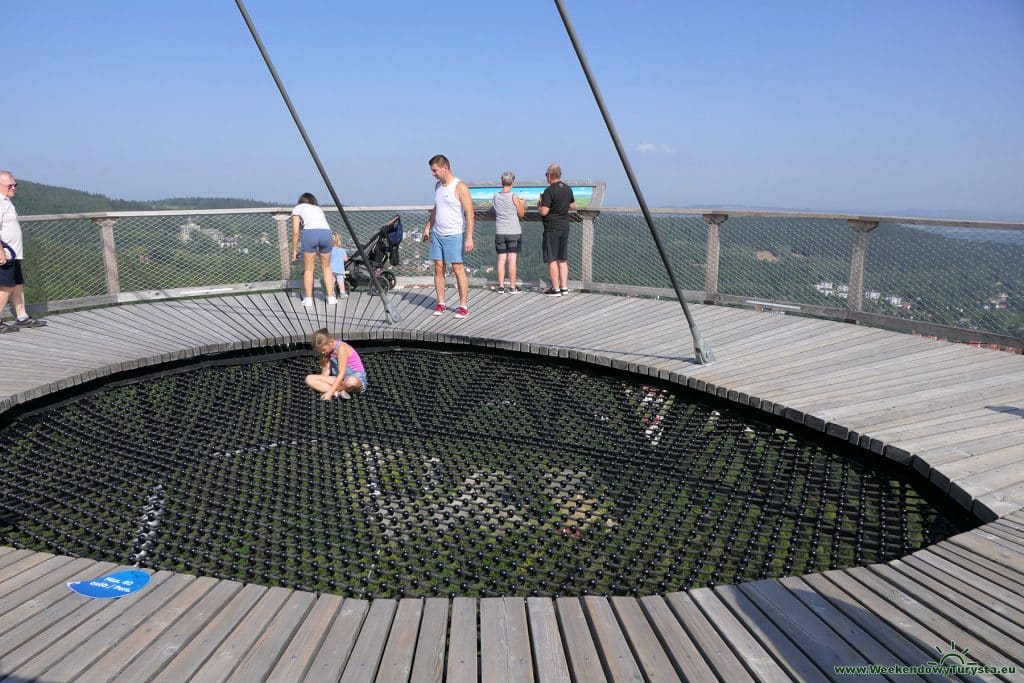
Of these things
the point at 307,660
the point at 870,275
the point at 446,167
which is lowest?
the point at 307,660

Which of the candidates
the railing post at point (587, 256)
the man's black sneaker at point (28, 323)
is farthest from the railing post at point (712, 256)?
the man's black sneaker at point (28, 323)

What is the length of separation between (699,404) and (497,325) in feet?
8.25

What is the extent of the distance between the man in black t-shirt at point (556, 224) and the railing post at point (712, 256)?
1512mm

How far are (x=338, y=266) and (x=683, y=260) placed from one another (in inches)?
159

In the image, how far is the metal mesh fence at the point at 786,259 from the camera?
276 inches

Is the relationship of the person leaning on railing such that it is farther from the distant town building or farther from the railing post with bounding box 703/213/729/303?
the railing post with bounding box 703/213/729/303

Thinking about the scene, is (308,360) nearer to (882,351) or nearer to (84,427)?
(84,427)

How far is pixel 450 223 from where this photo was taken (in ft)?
24.5

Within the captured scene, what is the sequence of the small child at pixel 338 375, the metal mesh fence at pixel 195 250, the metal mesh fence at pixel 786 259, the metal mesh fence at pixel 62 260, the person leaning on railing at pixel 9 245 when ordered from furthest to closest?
the metal mesh fence at pixel 195 250 < the metal mesh fence at pixel 62 260 < the metal mesh fence at pixel 786 259 < the person leaning on railing at pixel 9 245 < the small child at pixel 338 375

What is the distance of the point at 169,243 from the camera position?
26.8ft

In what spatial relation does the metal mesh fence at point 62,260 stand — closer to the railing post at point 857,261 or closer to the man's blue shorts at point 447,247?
the man's blue shorts at point 447,247

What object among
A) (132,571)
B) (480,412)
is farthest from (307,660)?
(480,412)

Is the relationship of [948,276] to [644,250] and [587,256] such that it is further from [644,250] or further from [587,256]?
[587,256]

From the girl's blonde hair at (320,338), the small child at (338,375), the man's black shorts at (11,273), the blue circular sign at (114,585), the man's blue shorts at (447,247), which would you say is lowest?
the blue circular sign at (114,585)
